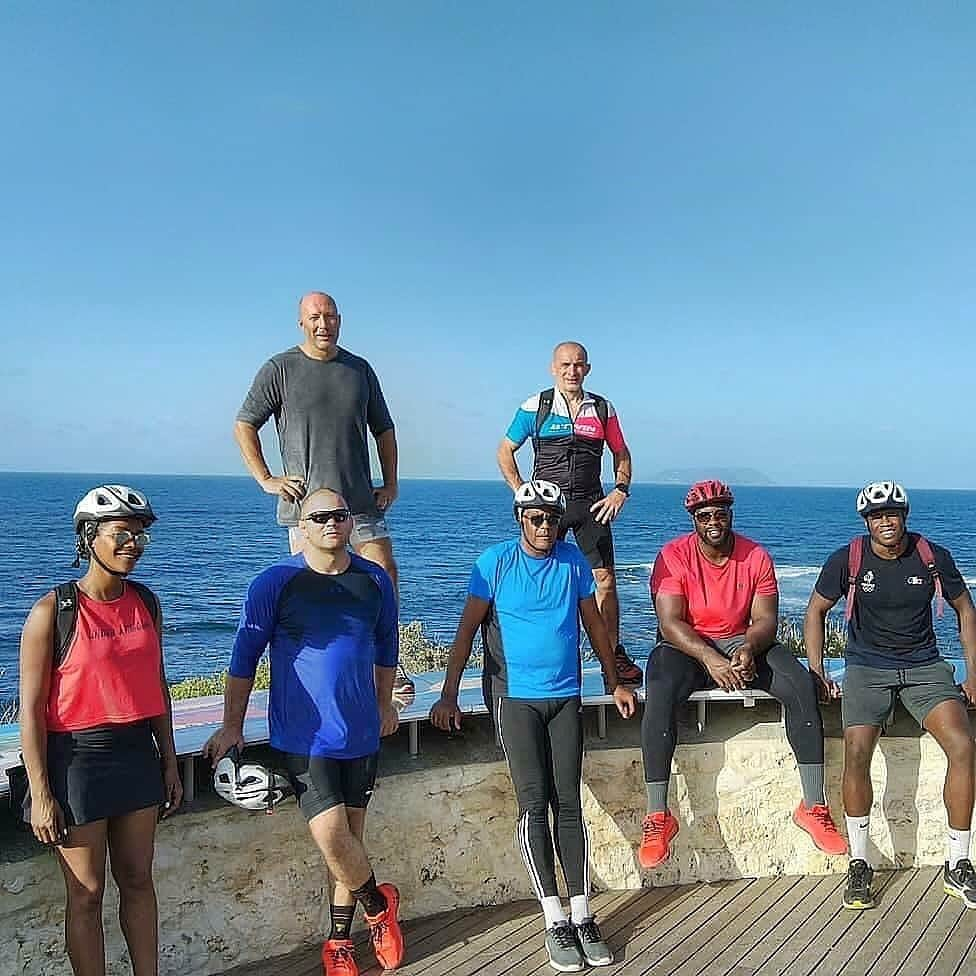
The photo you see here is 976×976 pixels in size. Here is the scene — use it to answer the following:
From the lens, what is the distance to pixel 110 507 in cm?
333

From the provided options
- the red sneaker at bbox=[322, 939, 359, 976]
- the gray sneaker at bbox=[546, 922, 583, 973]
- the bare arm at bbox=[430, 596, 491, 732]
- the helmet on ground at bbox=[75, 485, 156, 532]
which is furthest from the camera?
the bare arm at bbox=[430, 596, 491, 732]

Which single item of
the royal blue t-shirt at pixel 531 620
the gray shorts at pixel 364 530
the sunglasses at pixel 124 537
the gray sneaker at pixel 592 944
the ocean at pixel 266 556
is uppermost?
the sunglasses at pixel 124 537

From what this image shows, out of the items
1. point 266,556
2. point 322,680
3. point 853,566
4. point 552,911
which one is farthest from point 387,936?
point 266,556

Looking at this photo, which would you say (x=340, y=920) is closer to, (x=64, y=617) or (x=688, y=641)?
(x=64, y=617)

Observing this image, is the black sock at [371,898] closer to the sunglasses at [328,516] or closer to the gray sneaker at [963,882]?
the sunglasses at [328,516]

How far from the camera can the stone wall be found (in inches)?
159

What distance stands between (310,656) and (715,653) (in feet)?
6.62

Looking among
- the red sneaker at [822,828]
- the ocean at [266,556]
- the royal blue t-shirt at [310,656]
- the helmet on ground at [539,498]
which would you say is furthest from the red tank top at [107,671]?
the ocean at [266,556]

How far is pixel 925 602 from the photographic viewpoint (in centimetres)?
490

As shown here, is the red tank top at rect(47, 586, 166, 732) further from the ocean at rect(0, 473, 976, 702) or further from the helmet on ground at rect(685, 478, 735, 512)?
the ocean at rect(0, 473, 976, 702)

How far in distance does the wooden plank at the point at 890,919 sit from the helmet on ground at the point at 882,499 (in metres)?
1.81

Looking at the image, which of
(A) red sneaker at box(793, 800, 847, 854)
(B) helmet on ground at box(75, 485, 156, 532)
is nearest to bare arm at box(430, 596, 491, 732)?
(B) helmet on ground at box(75, 485, 156, 532)

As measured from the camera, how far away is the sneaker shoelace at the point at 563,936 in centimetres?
413

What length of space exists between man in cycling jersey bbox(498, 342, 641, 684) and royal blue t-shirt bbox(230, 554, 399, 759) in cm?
180
